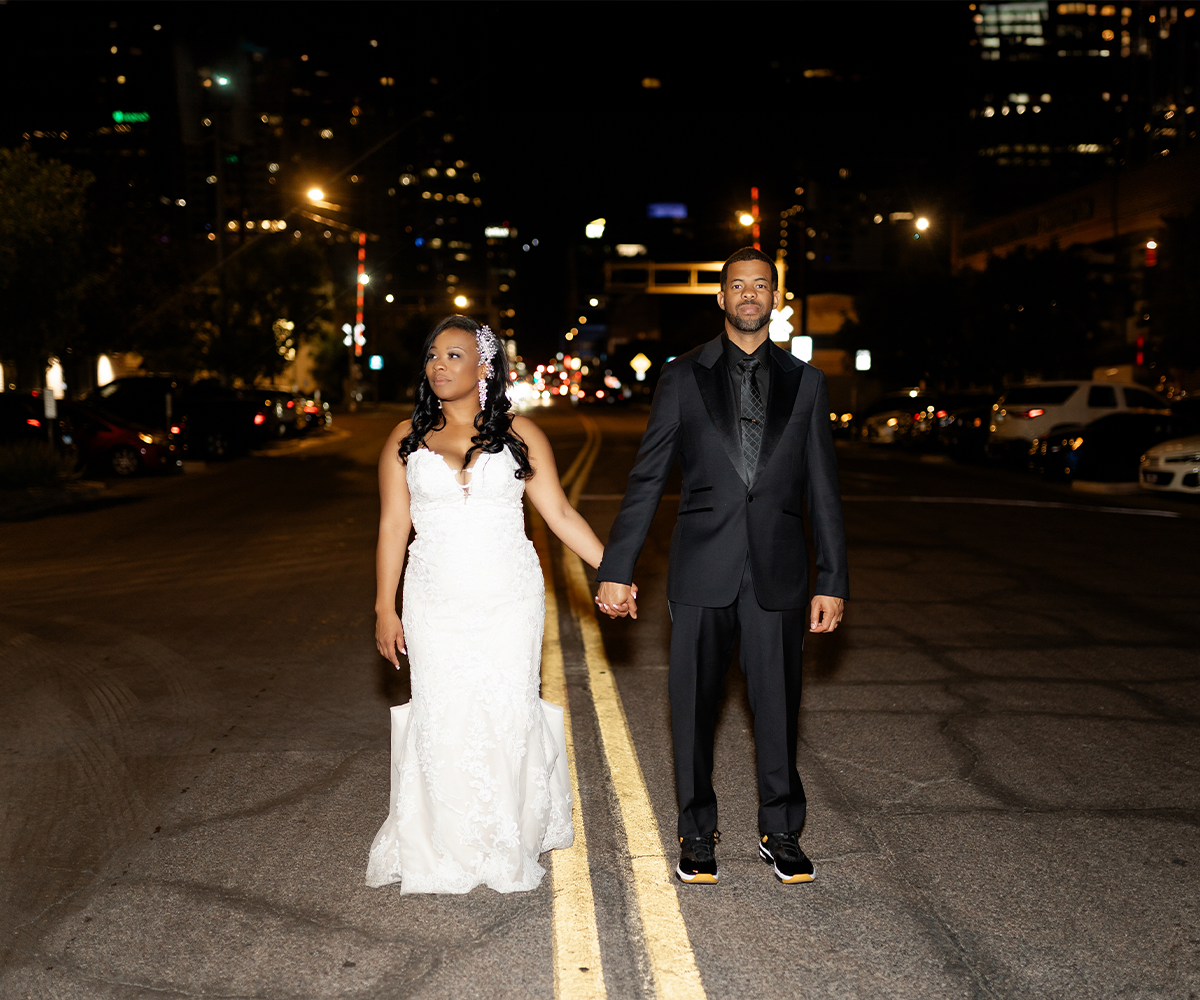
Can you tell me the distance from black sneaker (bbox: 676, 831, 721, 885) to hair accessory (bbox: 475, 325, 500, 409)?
5.71 feet

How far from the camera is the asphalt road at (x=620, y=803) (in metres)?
3.61

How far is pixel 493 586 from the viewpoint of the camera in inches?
171

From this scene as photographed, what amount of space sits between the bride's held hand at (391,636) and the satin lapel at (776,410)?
1.44 m

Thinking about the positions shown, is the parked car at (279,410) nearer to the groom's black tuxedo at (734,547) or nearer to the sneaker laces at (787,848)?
the groom's black tuxedo at (734,547)

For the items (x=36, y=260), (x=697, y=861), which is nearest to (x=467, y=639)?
(x=697, y=861)

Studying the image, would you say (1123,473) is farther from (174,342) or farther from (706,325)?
(706,325)

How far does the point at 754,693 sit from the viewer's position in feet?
14.3

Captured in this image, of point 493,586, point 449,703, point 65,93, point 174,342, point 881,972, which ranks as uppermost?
point 65,93

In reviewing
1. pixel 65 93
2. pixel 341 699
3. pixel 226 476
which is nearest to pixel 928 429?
pixel 226 476

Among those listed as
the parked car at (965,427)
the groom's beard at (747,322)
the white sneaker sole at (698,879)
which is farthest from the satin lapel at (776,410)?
the parked car at (965,427)

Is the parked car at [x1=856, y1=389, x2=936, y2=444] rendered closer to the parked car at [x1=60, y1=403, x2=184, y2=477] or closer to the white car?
the white car

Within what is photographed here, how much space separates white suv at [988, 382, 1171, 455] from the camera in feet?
84.6

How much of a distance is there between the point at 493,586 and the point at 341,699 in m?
2.86

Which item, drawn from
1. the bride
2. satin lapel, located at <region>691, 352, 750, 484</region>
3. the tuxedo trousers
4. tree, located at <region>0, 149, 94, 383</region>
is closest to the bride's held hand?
the bride
